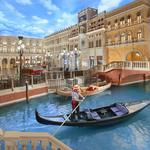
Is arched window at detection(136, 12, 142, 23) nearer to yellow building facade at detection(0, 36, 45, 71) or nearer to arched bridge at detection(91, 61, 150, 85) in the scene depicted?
arched bridge at detection(91, 61, 150, 85)

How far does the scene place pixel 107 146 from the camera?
673 centimetres

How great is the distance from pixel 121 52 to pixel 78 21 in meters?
12.1

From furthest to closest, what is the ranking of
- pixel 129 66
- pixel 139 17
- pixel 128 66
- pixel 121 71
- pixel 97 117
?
1. pixel 139 17
2. pixel 121 71
3. pixel 128 66
4. pixel 129 66
5. pixel 97 117

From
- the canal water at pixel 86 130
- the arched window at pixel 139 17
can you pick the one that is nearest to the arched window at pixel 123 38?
the arched window at pixel 139 17

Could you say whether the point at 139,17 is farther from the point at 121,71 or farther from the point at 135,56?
the point at 121,71

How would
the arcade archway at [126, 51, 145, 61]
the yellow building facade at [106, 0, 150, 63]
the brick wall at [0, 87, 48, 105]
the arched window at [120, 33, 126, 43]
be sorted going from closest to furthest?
Answer: 1. the brick wall at [0, 87, 48, 105]
2. the yellow building facade at [106, 0, 150, 63]
3. the arcade archway at [126, 51, 145, 61]
4. the arched window at [120, 33, 126, 43]

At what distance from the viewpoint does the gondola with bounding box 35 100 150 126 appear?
741cm

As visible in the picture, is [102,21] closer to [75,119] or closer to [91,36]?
[91,36]

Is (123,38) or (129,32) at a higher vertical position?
(129,32)

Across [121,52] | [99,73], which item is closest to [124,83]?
[99,73]

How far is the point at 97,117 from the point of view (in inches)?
328

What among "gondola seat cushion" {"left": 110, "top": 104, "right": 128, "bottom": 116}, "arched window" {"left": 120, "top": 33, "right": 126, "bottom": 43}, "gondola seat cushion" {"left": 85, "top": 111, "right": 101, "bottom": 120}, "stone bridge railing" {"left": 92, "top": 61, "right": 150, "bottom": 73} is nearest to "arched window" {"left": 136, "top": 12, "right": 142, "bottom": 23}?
"arched window" {"left": 120, "top": 33, "right": 126, "bottom": 43}

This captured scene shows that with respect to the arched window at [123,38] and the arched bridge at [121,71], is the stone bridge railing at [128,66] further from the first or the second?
the arched window at [123,38]

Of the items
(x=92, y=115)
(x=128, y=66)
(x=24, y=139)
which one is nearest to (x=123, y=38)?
(x=128, y=66)
